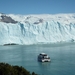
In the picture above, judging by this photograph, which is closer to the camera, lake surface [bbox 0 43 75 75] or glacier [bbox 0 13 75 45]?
lake surface [bbox 0 43 75 75]

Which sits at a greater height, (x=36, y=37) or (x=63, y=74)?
(x=36, y=37)

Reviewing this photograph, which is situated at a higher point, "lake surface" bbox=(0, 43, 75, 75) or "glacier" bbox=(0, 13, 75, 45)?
"glacier" bbox=(0, 13, 75, 45)

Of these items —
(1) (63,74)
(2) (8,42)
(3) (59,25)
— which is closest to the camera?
(1) (63,74)

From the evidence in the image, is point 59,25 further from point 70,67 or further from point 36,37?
point 70,67

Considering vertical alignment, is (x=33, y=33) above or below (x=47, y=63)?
above

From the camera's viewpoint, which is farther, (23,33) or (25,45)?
(25,45)

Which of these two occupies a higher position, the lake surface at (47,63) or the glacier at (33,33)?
the glacier at (33,33)

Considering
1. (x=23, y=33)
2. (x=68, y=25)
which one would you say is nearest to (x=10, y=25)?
(x=23, y=33)

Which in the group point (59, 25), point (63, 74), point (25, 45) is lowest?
point (63, 74)

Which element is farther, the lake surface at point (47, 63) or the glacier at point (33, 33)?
the glacier at point (33, 33)

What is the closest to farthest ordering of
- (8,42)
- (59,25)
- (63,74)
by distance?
(63,74) < (8,42) < (59,25)

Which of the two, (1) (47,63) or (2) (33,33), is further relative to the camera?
(2) (33,33)
